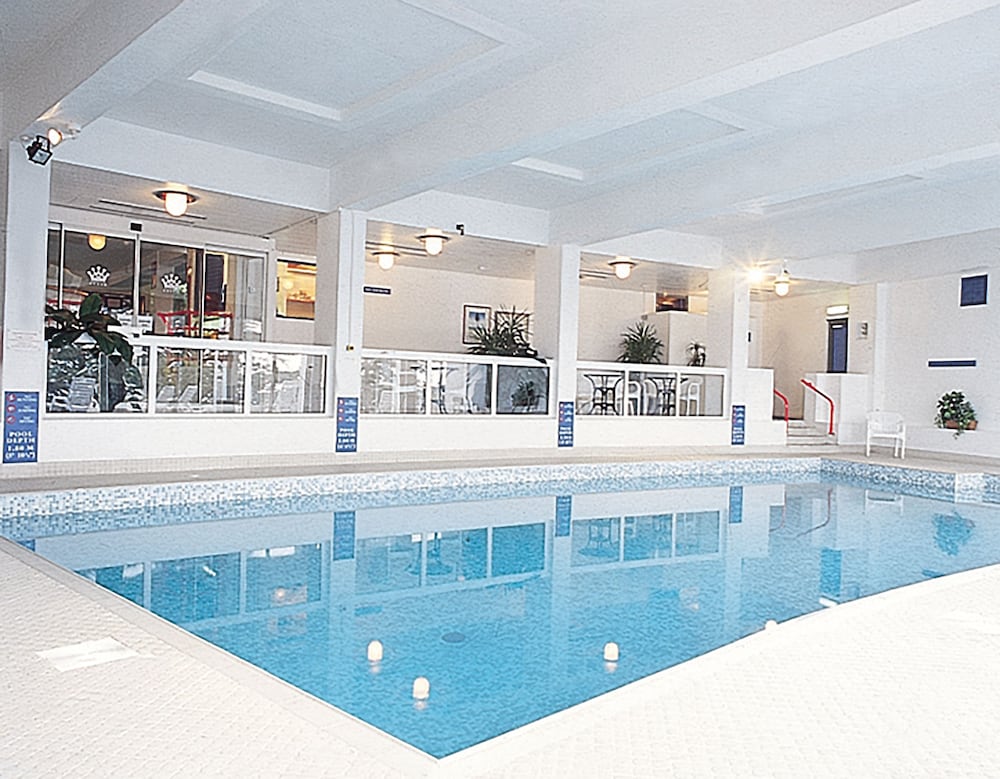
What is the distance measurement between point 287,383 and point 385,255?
393 centimetres

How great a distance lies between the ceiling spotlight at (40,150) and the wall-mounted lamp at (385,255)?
5.95 meters

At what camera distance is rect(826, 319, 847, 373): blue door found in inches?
667

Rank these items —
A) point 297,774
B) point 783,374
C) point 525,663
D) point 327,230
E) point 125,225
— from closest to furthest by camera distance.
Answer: point 297,774 < point 525,663 < point 327,230 < point 125,225 < point 783,374

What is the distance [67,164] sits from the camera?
28.1 feet

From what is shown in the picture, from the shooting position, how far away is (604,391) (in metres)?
12.7

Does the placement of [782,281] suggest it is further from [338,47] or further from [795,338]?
[338,47]

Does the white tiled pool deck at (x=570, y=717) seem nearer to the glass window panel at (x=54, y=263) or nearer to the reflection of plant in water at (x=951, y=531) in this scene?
the reflection of plant in water at (x=951, y=531)

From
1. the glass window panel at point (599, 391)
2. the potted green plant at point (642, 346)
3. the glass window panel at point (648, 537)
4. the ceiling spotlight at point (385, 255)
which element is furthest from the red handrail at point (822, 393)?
the glass window panel at point (648, 537)

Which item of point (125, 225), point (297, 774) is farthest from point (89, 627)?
point (125, 225)

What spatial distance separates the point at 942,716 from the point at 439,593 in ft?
10.3

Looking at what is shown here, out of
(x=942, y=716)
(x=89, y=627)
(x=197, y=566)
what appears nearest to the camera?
(x=942, y=716)

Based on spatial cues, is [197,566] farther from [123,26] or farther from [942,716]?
[942,716]

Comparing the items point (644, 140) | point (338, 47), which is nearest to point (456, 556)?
point (338, 47)

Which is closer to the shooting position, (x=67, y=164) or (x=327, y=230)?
(x=67, y=164)
